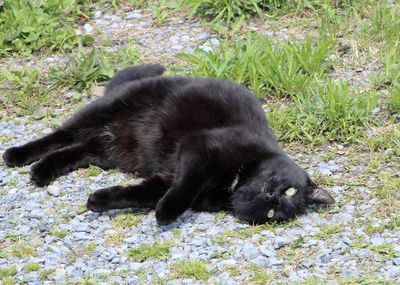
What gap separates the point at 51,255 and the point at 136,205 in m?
0.66

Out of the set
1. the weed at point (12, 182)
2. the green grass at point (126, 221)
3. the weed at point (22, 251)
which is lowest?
the weed at point (12, 182)

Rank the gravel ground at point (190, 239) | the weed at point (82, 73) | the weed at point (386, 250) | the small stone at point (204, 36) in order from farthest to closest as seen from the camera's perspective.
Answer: the small stone at point (204, 36)
the weed at point (82, 73)
the weed at point (386, 250)
the gravel ground at point (190, 239)

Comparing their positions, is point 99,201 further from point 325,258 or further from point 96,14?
point 96,14

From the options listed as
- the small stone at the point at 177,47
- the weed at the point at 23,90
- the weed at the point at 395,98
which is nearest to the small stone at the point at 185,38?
the small stone at the point at 177,47

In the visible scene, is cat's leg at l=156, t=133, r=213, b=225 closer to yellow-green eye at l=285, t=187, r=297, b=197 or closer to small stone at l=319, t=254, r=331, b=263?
yellow-green eye at l=285, t=187, r=297, b=197

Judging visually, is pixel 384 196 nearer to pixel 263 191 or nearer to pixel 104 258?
pixel 263 191

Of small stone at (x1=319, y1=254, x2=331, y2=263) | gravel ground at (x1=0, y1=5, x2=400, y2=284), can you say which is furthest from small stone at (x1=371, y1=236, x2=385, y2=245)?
small stone at (x1=319, y1=254, x2=331, y2=263)

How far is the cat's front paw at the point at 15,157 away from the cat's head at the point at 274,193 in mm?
1473

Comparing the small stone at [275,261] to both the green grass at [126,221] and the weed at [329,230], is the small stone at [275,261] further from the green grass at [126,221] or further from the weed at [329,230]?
the green grass at [126,221]

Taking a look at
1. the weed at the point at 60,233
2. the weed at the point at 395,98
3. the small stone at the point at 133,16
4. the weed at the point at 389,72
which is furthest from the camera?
the small stone at the point at 133,16

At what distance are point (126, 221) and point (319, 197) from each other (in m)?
1.13

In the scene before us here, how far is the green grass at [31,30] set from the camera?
6.88 metres

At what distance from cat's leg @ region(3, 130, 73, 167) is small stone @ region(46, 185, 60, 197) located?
13.9 inches

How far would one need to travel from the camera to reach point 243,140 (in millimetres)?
5039
